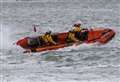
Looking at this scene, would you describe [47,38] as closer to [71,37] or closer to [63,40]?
[63,40]

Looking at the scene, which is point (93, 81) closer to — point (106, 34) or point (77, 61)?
point (77, 61)

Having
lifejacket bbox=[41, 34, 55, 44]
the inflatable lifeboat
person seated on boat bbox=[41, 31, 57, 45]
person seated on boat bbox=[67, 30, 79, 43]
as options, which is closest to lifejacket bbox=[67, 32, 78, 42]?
person seated on boat bbox=[67, 30, 79, 43]

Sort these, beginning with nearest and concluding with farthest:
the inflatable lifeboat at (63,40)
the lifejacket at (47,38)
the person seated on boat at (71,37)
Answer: the lifejacket at (47,38) → the inflatable lifeboat at (63,40) → the person seated on boat at (71,37)

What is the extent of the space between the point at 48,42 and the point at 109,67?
4.18 m

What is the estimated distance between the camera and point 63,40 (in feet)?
80.2

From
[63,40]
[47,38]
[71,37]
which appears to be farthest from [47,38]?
[71,37]

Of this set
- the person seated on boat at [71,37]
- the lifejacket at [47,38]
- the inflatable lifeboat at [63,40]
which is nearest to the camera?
the lifejacket at [47,38]

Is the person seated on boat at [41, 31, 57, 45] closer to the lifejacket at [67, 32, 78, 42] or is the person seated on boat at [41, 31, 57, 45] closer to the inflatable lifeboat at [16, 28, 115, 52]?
the inflatable lifeboat at [16, 28, 115, 52]

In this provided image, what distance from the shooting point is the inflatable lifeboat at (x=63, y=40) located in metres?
23.8

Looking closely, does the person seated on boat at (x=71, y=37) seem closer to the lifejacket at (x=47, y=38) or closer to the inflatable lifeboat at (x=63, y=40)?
the inflatable lifeboat at (x=63, y=40)

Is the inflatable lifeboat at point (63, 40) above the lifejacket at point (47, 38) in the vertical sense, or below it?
below

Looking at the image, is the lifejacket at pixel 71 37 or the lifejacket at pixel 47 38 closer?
the lifejacket at pixel 47 38

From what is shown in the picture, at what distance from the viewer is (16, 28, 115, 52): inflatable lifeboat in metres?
23.8

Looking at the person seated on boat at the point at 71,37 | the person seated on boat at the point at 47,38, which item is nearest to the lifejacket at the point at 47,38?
the person seated on boat at the point at 47,38
